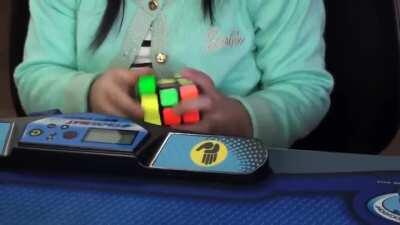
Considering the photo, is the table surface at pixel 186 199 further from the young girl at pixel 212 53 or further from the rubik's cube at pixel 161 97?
the young girl at pixel 212 53

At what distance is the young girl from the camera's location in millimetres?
687

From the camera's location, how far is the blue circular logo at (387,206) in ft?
1.39

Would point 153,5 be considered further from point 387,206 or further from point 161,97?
point 387,206

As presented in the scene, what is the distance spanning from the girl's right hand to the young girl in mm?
15

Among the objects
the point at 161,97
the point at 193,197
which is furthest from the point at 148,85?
the point at 193,197

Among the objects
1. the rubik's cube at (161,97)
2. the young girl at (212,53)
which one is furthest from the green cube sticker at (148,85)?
the young girl at (212,53)

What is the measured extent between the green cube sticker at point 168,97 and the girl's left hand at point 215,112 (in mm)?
26

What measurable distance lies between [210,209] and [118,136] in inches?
3.2

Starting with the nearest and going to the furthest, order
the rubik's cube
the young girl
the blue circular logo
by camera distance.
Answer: the blue circular logo
the rubik's cube
the young girl

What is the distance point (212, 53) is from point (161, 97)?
0.58 feet

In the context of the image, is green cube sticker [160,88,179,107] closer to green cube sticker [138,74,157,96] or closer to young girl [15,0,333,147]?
green cube sticker [138,74,157,96]

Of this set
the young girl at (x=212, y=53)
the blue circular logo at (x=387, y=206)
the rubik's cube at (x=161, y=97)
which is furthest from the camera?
the young girl at (x=212, y=53)

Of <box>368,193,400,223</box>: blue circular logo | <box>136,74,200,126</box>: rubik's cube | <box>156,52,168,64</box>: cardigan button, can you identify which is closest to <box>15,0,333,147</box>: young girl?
<box>156,52,168,64</box>: cardigan button

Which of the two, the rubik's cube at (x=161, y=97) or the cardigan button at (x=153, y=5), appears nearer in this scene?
the rubik's cube at (x=161, y=97)
